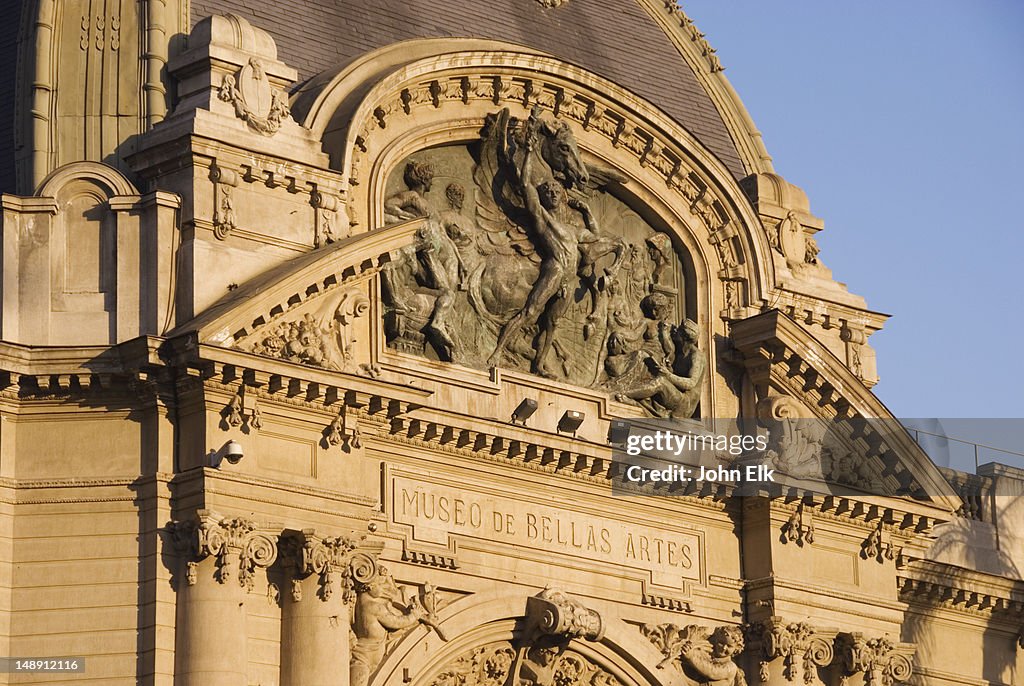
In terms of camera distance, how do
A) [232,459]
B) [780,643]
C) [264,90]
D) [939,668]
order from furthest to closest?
[939,668] → [780,643] → [264,90] → [232,459]

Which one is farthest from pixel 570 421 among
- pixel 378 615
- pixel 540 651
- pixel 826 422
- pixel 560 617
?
pixel 826 422

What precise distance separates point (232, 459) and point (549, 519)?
5.86 metres

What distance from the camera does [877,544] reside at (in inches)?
1512

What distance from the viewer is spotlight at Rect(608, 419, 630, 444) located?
119ft

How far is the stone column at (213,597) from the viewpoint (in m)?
30.6

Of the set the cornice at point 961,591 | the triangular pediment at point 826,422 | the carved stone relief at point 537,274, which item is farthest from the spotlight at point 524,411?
the cornice at point 961,591

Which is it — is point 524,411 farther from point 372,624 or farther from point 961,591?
point 961,591

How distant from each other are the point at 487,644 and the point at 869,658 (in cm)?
644

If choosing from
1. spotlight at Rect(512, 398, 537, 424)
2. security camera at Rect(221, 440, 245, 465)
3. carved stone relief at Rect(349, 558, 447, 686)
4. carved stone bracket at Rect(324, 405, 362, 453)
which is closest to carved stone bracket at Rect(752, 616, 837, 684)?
spotlight at Rect(512, 398, 537, 424)

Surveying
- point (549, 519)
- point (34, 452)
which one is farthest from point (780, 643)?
point (34, 452)

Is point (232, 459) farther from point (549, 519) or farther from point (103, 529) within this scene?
point (549, 519)

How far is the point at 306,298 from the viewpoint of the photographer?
3272cm

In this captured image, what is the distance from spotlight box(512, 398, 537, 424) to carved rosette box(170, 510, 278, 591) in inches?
193

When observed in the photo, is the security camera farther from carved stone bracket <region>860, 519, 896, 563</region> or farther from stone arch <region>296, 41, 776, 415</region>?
carved stone bracket <region>860, 519, 896, 563</region>
